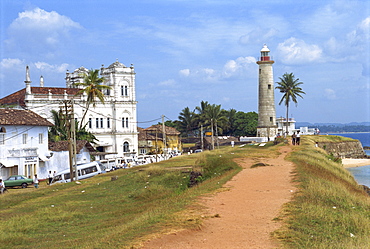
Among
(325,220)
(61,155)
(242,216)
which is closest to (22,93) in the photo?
(61,155)

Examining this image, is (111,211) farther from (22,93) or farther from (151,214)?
(22,93)

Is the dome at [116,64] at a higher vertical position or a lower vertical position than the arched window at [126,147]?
higher

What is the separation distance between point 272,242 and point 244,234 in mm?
937

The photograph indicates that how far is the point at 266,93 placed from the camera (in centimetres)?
7106

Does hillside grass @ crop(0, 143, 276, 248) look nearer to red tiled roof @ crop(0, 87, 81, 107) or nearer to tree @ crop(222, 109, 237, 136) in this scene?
red tiled roof @ crop(0, 87, 81, 107)

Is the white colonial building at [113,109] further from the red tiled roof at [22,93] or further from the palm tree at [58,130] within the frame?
the palm tree at [58,130]

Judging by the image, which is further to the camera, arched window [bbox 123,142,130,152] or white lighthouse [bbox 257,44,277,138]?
arched window [bbox 123,142,130,152]

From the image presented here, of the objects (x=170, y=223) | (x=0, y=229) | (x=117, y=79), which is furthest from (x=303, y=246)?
(x=117, y=79)

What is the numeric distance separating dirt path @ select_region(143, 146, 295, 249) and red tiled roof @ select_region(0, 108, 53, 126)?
27651mm

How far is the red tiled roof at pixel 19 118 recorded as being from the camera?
43281mm

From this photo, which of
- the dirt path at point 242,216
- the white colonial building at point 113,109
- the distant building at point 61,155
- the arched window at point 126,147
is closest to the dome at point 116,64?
the white colonial building at point 113,109

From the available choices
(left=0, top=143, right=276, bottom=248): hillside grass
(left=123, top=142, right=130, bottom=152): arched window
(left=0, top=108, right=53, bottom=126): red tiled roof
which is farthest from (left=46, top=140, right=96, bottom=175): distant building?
(left=123, top=142, right=130, bottom=152): arched window

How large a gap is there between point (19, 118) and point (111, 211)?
1146 inches

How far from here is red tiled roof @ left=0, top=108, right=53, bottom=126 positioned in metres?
43.3
